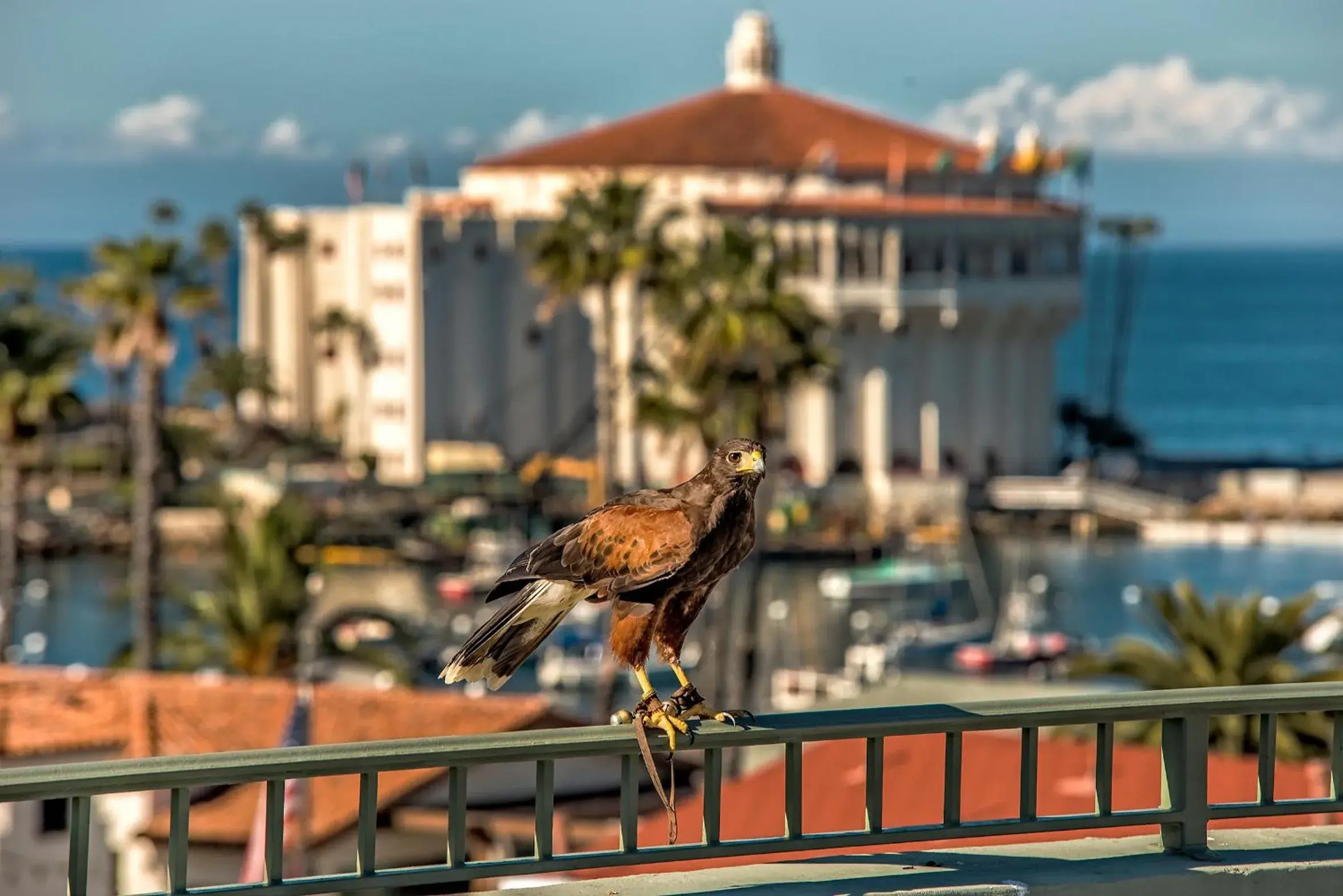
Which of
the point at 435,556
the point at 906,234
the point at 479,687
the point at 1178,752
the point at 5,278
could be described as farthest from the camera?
the point at 906,234

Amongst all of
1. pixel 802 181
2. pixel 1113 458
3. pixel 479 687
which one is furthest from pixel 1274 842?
pixel 1113 458

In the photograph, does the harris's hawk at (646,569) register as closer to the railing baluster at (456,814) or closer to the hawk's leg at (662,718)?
the hawk's leg at (662,718)

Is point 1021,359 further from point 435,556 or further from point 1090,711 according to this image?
point 1090,711

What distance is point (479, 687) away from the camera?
1828 inches

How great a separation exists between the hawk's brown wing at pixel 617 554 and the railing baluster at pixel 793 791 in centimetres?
66

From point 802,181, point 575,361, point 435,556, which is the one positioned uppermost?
point 802,181

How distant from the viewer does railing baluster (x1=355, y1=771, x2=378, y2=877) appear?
6.85m

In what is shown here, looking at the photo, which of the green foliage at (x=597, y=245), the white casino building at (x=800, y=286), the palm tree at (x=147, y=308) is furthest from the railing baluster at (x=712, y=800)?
the white casino building at (x=800, y=286)

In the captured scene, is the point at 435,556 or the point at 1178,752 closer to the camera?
the point at 1178,752

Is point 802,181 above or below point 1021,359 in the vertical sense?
above

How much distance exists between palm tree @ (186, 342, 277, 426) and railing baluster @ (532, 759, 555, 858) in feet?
401

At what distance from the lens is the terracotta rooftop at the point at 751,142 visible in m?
124

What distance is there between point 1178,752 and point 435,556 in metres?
98.4

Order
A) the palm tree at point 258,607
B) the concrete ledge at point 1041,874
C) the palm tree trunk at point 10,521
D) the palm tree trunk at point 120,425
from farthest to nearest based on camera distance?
the palm tree trunk at point 120,425
the palm tree trunk at point 10,521
the palm tree at point 258,607
the concrete ledge at point 1041,874
